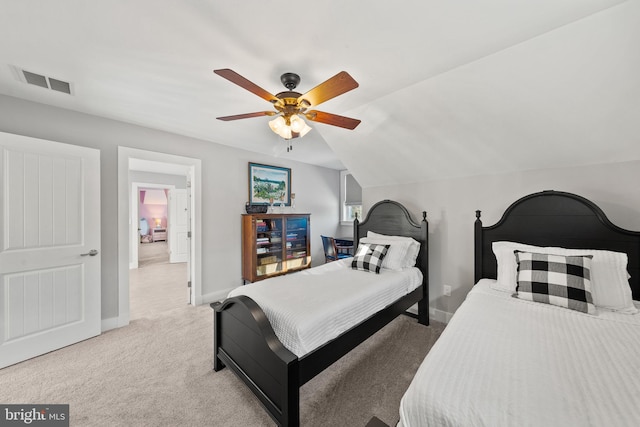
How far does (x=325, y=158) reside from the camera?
183 inches

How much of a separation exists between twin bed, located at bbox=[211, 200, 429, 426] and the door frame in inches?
63.4

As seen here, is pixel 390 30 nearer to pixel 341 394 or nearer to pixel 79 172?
pixel 341 394

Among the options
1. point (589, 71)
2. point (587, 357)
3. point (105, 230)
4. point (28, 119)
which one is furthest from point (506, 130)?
point (28, 119)

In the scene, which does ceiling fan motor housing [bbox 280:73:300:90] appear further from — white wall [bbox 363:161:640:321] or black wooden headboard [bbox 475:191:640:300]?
black wooden headboard [bbox 475:191:640:300]

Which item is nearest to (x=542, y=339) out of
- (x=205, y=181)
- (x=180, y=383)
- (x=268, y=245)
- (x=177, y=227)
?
(x=180, y=383)

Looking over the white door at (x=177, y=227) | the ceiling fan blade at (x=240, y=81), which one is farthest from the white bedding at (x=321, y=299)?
the white door at (x=177, y=227)

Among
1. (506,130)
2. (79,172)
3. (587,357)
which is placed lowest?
(587,357)

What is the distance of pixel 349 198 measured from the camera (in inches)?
228

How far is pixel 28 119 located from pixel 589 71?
15.5ft

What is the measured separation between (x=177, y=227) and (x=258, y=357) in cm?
615

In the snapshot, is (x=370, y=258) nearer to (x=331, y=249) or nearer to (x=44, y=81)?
(x=331, y=249)

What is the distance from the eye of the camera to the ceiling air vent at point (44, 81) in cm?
198

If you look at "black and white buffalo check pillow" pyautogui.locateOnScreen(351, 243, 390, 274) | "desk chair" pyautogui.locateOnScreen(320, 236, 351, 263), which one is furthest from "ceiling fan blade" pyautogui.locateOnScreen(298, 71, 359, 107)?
"desk chair" pyautogui.locateOnScreen(320, 236, 351, 263)

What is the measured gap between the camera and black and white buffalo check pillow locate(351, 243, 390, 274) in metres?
2.71
